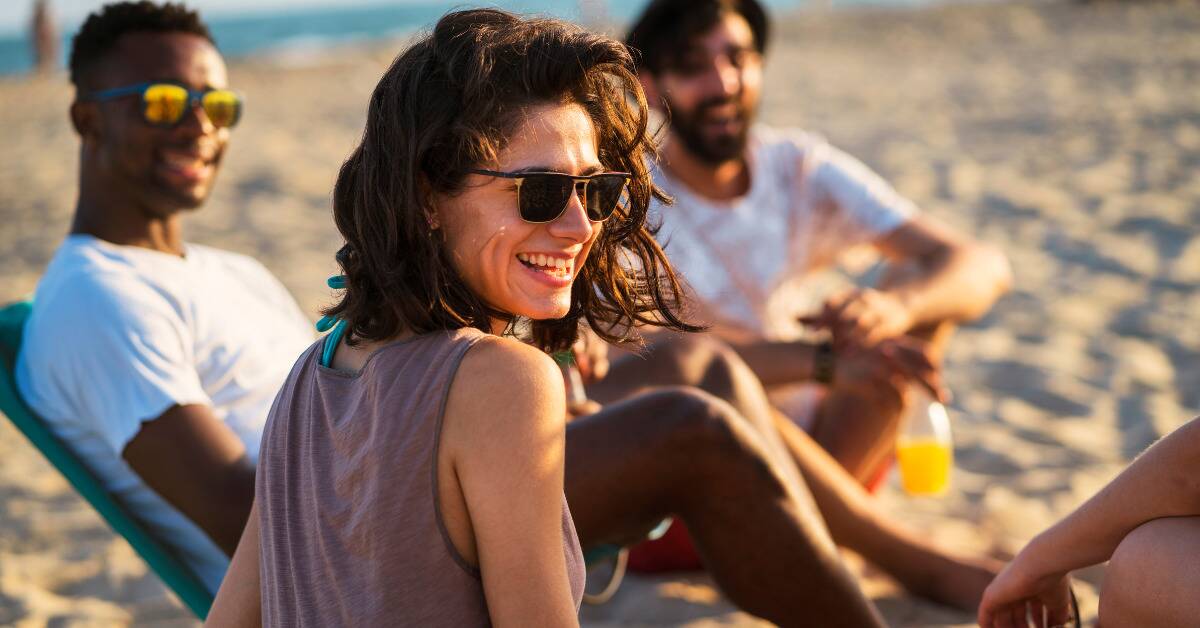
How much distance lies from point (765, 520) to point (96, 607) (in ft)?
6.39

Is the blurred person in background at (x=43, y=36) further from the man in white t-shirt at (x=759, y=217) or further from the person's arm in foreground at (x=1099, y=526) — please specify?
the person's arm in foreground at (x=1099, y=526)

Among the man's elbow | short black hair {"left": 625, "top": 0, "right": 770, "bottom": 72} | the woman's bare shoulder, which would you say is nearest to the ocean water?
short black hair {"left": 625, "top": 0, "right": 770, "bottom": 72}

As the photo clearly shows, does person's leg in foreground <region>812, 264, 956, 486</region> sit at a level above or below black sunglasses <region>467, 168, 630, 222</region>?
below

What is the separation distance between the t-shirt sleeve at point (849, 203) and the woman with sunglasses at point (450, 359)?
73.9 inches

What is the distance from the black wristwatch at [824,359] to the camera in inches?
120

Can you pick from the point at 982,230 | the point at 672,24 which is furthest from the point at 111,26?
the point at 982,230

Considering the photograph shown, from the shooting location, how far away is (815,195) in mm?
3537

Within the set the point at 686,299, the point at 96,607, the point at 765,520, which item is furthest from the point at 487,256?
the point at 96,607

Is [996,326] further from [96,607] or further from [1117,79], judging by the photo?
[1117,79]

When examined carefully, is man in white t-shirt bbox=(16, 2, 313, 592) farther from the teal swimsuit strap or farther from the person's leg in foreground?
the person's leg in foreground

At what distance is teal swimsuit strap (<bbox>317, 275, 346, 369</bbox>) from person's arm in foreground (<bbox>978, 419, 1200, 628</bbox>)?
107 cm

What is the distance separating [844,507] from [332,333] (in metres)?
1.55

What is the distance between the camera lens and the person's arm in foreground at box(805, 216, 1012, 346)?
3.03 m

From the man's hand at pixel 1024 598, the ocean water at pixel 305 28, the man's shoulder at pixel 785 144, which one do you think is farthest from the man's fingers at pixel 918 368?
the ocean water at pixel 305 28
